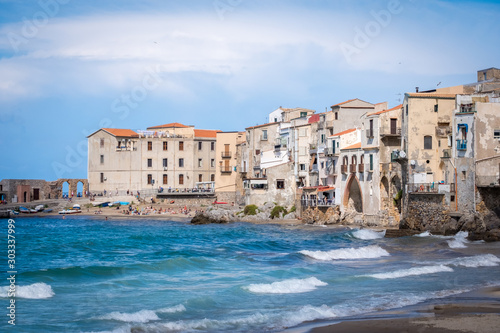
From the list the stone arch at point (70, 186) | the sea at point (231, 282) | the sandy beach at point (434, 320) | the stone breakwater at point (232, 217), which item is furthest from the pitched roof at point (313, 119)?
the sandy beach at point (434, 320)

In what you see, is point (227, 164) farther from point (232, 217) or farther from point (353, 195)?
point (353, 195)

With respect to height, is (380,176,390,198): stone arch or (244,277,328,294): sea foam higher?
(380,176,390,198): stone arch

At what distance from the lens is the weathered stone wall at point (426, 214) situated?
42531 millimetres

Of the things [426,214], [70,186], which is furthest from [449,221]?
[70,186]

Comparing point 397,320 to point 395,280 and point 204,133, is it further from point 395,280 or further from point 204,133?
point 204,133

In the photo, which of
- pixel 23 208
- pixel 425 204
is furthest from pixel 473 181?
pixel 23 208

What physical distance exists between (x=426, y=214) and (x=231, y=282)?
79.2ft

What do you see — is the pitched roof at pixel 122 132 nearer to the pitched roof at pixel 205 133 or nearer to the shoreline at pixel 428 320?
the pitched roof at pixel 205 133

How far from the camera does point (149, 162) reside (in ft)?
286

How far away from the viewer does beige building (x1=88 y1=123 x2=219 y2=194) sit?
286 feet

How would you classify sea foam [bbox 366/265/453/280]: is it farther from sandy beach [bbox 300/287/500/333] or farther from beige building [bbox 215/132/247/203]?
beige building [bbox 215/132/247/203]

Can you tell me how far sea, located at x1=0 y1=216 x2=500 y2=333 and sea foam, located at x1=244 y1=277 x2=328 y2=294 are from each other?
0.03 meters

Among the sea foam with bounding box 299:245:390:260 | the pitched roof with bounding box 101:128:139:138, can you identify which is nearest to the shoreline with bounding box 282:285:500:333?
the sea foam with bounding box 299:245:390:260

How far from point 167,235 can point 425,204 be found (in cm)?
1975
